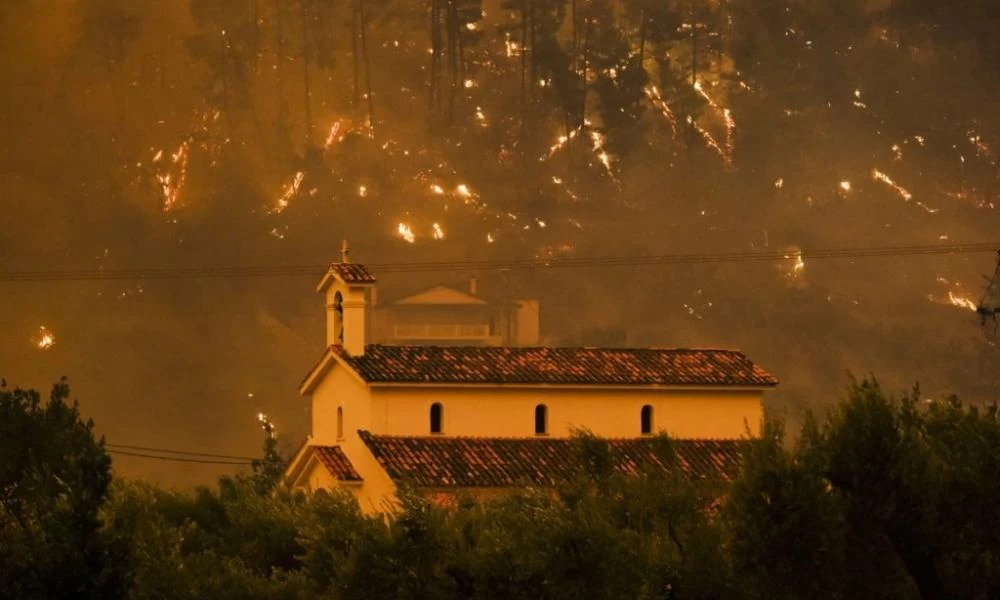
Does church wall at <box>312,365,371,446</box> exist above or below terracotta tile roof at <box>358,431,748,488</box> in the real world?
above

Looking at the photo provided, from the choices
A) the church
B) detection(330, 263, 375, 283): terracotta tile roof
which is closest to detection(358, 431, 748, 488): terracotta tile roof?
the church

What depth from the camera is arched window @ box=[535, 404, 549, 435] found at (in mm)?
80950

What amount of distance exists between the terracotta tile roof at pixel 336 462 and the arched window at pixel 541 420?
21.3 feet

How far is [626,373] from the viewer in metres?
82.8

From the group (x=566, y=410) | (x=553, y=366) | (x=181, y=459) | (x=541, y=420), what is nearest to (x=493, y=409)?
(x=541, y=420)

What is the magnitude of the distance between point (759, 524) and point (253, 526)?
22.8 meters

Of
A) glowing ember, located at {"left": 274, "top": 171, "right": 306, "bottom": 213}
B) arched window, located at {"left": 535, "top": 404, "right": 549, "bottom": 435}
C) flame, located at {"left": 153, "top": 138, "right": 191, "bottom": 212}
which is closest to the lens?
arched window, located at {"left": 535, "top": 404, "right": 549, "bottom": 435}

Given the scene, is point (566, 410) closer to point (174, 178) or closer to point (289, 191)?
point (289, 191)

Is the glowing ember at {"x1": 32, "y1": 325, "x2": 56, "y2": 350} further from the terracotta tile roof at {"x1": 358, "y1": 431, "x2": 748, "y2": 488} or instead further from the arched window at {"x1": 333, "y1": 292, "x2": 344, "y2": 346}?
the terracotta tile roof at {"x1": 358, "y1": 431, "x2": 748, "y2": 488}

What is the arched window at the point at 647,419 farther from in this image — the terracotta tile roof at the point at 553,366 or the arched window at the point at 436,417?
the arched window at the point at 436,417

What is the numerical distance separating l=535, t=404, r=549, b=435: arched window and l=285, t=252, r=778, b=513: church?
0.03m

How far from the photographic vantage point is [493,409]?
80250 millimetres

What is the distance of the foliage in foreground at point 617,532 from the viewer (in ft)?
173

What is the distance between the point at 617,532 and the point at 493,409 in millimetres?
22589
